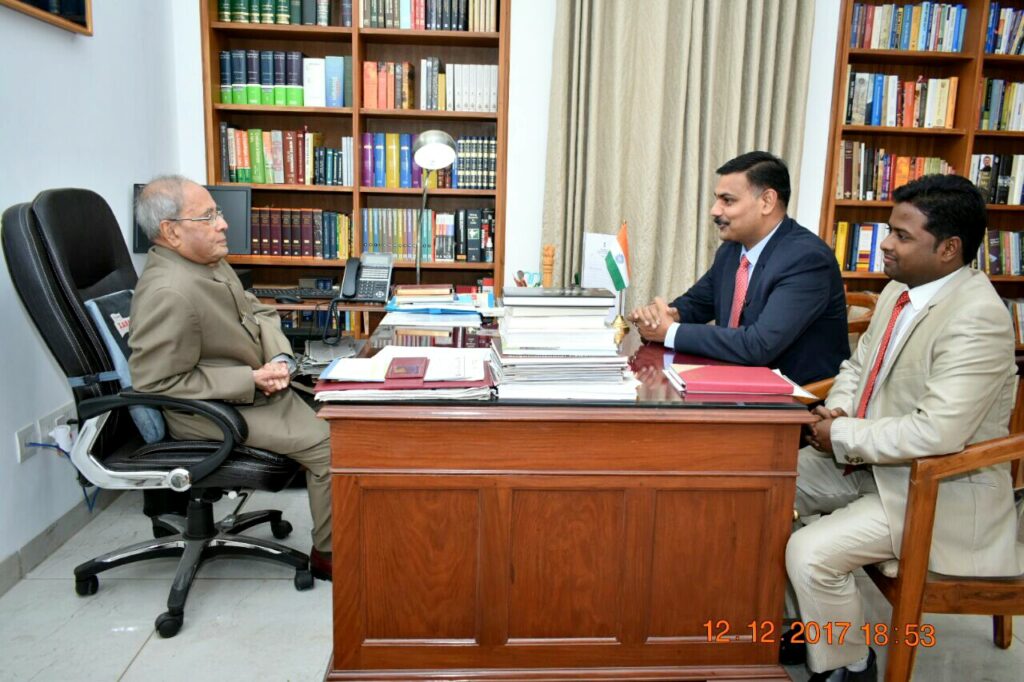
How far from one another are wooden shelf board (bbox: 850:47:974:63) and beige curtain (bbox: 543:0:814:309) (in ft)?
1.17

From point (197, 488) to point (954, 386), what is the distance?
1994 mm

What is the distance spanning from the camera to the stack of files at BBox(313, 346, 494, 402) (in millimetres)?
1537

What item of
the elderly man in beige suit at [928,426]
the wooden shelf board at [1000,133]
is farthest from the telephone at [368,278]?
the wooden shelf board at [1000,133]

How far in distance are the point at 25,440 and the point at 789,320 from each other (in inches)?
94.6

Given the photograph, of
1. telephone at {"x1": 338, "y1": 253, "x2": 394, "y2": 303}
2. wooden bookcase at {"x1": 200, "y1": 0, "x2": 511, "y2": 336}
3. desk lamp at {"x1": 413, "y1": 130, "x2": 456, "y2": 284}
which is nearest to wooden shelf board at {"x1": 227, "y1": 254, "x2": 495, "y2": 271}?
wooden bookcase at {"x1": 200, "y1": 0, "x2": 511, "y2": 336}

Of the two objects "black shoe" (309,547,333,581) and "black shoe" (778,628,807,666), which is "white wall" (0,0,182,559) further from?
"black shoe" (778,628,807,666)

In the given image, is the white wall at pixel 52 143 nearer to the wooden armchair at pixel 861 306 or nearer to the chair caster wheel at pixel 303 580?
the chair caster wheel at pixel 303 580

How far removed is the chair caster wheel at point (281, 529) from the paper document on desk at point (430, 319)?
889 mm

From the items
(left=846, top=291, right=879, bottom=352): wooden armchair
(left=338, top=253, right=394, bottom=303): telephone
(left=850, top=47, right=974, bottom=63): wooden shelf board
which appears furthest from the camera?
(left=850, top=47, right=974, bottom=63): wooden shelf board

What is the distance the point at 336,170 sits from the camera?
12.7 feet

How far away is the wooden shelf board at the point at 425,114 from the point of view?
12.2ft

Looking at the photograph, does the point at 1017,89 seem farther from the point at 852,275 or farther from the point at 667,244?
the point at 667,244


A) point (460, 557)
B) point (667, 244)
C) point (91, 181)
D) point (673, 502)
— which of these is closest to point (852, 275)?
point (667, 244)

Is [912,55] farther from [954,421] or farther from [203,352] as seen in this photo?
[203,352]
